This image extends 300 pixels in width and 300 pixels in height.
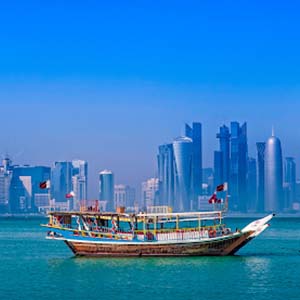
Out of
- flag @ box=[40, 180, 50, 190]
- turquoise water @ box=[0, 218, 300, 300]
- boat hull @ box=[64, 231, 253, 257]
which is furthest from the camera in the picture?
flag @ box=[40, 180, 50, 190]

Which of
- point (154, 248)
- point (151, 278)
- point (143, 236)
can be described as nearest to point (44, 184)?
point (143, 236)

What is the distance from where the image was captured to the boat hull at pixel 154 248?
231ft

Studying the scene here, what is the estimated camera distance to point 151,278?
2384 inches

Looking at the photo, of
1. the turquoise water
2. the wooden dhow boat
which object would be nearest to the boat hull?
the wooden dhow boat

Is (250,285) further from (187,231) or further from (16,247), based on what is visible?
(16,247)

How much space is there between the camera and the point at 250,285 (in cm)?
5838

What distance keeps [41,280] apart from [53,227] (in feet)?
36.2

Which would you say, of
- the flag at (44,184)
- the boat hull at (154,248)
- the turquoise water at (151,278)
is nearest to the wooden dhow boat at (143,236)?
the boat hull at (154,248)

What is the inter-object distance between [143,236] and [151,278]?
34.5 feet

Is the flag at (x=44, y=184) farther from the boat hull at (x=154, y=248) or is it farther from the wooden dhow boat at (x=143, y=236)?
the boat hull at (x=154, y=248)

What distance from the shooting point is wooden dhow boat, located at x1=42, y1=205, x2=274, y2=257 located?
70.5m

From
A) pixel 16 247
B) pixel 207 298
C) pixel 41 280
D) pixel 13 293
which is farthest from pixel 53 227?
pixel 16 247

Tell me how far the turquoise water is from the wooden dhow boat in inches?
36.6

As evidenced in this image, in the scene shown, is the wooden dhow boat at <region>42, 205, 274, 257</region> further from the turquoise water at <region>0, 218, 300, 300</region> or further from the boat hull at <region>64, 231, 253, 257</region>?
the turquoise water at <region>0, 218, 300, 300</region>
